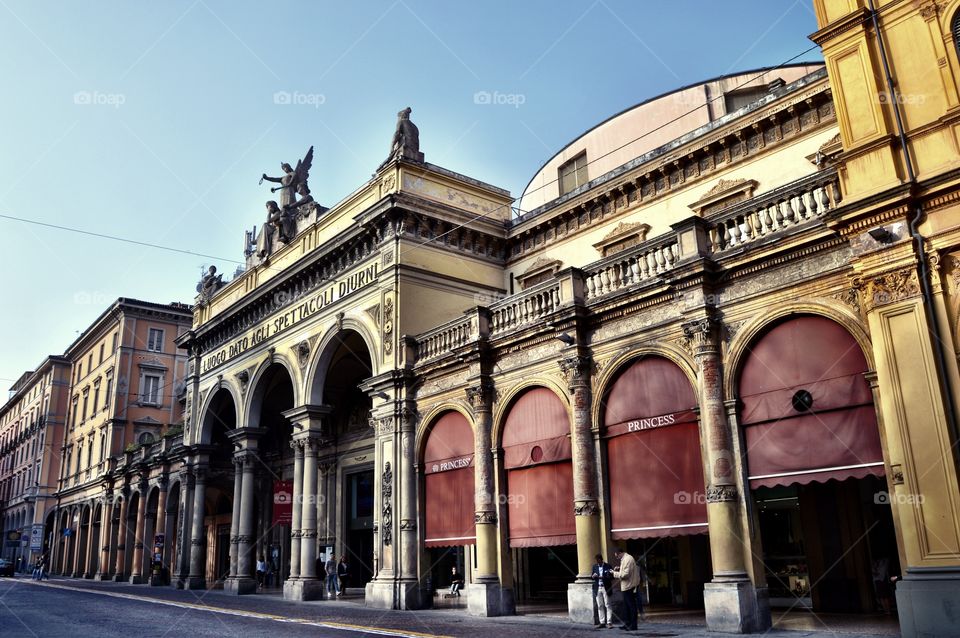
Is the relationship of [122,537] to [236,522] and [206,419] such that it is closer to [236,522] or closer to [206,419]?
[206,419]

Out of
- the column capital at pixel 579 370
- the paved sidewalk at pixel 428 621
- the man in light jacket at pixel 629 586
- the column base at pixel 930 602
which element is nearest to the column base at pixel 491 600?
the paved sidewalk at pixel 428 621

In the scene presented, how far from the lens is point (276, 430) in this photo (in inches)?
1406

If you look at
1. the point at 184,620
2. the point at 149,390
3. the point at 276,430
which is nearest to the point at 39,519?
the point at 149,390

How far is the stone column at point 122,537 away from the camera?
4366cm

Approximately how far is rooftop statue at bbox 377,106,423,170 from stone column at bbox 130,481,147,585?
27477 millimetres

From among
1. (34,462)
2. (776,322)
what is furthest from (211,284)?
(34,462)

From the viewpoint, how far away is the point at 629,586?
44.6 ft

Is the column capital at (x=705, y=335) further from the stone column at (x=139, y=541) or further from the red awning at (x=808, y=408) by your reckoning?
the stone column at (x=139, y=541)

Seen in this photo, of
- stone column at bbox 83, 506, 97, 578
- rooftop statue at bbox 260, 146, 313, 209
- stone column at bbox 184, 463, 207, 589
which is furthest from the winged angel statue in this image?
stone column at bbox 83, 506, 97, 578

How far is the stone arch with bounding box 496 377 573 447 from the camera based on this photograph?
1741cm

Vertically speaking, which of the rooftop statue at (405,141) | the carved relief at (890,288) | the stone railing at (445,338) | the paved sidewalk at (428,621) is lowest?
the paved sidewalk at (428,621)

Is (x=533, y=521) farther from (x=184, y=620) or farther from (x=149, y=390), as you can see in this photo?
(x=149, y=390)

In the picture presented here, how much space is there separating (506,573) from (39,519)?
56308 millimetres

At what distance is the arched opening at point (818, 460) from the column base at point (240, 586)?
66.5 feet
